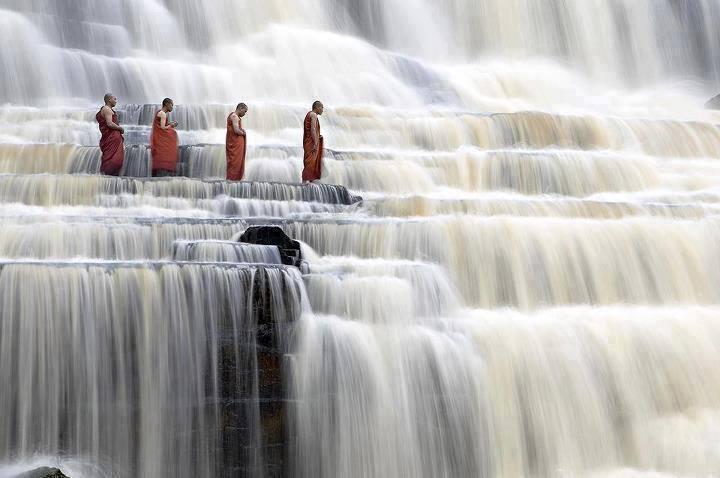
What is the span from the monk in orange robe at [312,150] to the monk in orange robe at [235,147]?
36.0 inches

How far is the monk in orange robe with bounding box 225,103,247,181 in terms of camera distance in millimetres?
15203

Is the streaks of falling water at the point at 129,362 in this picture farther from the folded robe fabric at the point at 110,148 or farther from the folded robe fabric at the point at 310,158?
the folded robe fabric at the point at 310,158

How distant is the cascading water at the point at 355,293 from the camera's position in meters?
9.23

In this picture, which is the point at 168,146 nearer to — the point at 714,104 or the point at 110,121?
the point at 110,121

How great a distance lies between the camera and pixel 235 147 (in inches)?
601

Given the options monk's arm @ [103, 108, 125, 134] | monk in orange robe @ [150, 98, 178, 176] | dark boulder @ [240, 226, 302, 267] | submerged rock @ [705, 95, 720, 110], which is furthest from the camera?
submerged rock @ [705, 95, 720, 110]

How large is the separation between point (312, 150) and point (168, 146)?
2084 millimetres

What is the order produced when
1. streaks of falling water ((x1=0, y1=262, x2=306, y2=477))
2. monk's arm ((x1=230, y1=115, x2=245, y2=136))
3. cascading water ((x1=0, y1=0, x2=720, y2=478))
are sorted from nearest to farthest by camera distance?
streaks of falling water ((x1=0, y1=262, x2=306, y2=477)), cascading water ((x1=0, y1=0, x2=720, y2=478)), monk's arm ((x1=230, y1=115, x2=245, y2=136))

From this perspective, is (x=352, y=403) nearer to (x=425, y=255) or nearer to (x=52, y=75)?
(x=425, y=255)

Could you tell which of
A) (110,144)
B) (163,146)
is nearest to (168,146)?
(163,146)

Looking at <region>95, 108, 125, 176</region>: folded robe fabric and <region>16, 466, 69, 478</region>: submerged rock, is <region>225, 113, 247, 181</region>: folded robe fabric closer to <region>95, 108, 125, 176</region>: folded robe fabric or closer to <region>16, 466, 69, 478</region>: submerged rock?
<region>95, 108, 125, 176</region>: folded robe fabric

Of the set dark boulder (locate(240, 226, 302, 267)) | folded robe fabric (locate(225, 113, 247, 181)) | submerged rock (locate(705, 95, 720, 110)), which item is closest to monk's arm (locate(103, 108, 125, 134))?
folded robe fabric (locate(225, 113, 247, 181))

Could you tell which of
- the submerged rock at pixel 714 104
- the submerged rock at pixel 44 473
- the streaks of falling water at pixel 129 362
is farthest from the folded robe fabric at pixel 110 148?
the submerged rock at pixel 714 104

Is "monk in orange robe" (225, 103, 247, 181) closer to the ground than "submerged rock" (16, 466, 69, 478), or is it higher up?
higher up
